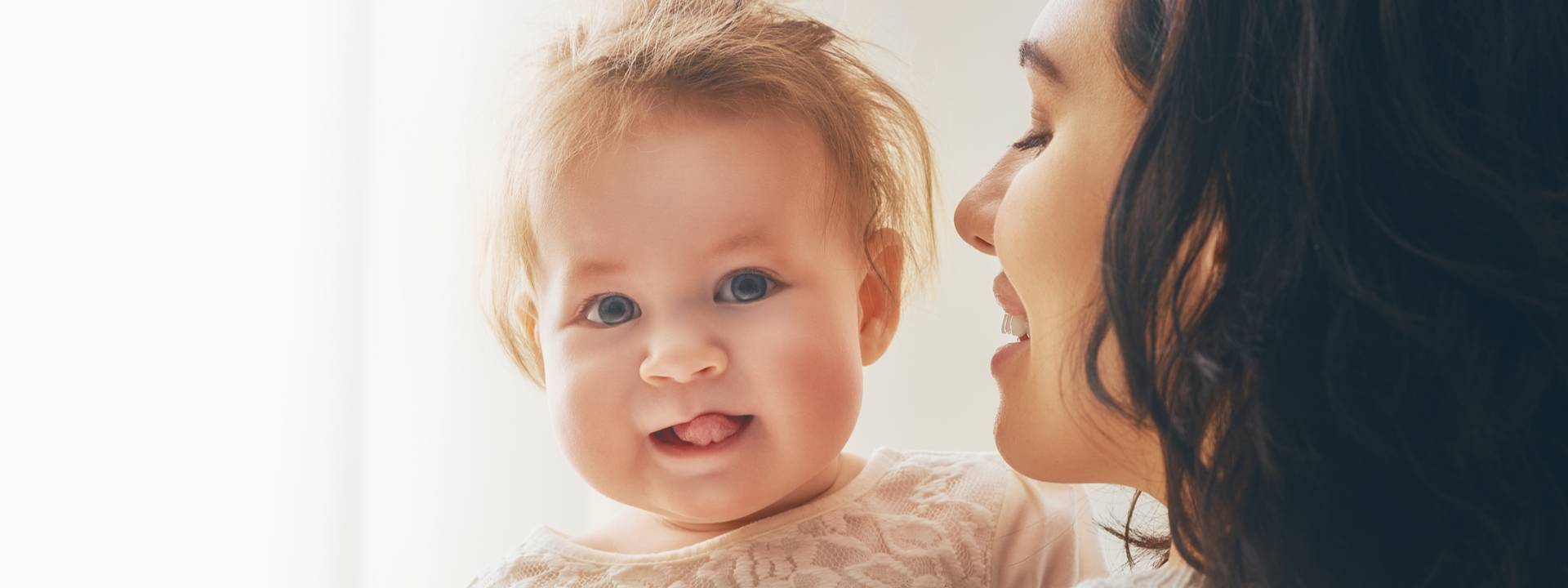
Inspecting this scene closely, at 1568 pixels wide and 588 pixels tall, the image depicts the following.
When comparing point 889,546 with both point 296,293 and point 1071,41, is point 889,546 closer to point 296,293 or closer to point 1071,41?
point 1071,41

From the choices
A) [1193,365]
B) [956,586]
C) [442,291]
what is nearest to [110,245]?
[442,291]

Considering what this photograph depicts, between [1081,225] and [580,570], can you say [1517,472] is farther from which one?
[580,570]

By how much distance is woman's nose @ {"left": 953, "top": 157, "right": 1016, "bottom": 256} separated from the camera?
1021mm

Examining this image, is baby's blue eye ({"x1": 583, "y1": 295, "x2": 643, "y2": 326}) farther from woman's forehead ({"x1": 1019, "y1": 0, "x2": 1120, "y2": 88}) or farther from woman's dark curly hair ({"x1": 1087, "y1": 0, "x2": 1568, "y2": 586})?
woman's dark curly hair ({"x1": 1087, "y1": 0, "x2": 1568, "y2": 586})

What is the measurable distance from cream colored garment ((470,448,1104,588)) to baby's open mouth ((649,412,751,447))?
0.11 meters

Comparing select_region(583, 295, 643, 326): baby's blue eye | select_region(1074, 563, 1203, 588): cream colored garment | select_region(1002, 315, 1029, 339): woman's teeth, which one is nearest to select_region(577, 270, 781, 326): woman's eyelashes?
select_region(583, 295, 643, 326): baby's blue eye

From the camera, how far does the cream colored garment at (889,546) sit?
111cm

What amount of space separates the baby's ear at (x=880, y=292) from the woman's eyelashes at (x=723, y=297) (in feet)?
0.48

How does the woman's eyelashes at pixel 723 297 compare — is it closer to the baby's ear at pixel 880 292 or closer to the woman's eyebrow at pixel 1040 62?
the baby's ear at pixel 880 292

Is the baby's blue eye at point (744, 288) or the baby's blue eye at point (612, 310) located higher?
the baby's blue eye at point (744, 288)

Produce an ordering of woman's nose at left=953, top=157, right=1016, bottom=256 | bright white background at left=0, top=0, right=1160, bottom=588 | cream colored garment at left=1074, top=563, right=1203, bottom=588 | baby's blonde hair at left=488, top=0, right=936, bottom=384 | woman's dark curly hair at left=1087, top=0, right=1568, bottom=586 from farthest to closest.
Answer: bright white background at left=0, top=0, right=1160, bottom=588, baby's blonde hair at left=488, top=0, right=936, bottom=384, woman's nose at left=953, top=157, right=1016, bottom=256, cream colored garment at left=1074, top=563, right=1203, bottom=588, woman's dark curly hair at left=1087, top=0, right=1568, bottom=586

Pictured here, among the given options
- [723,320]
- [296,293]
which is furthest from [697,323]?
[296,293]

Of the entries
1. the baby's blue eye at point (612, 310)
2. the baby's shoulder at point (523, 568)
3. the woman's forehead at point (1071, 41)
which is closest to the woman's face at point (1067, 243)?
the woman's forehead at point (1071, 41)

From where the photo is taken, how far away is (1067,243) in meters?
0.86
